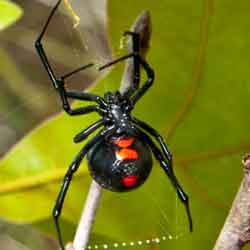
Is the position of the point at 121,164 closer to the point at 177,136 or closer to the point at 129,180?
the point at 129,180

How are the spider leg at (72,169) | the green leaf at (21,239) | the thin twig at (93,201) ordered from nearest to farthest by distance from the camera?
the thin twig at (93,201), the spider leg at (72,169), the green leaf at (21,239)

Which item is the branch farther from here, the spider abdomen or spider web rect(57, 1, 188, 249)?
spider web rect(57, 1, 188, 249)

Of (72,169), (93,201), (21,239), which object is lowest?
(21,239)

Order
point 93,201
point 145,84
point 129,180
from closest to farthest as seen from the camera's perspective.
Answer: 1. point 93,201
2. point 129,180
3. point 145,84

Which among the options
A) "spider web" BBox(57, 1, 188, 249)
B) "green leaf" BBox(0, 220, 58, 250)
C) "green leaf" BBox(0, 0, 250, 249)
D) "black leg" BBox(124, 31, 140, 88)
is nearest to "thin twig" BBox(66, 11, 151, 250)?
"black leg" BBox(124, 31, 140, 88)

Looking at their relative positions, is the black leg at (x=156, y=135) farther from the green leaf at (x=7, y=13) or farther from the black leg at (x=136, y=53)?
the green leaf at (x=7, y=13)

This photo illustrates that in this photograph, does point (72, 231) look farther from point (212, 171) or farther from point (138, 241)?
point (212, 171)

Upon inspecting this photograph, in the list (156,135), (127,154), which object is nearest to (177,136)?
(156,135)

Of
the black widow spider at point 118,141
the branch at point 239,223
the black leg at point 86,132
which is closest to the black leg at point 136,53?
the black widow spider at point 118,141
